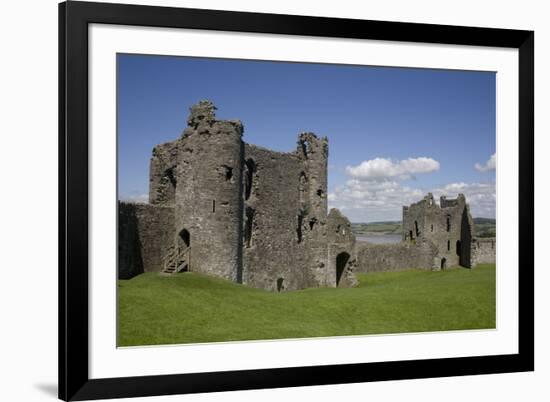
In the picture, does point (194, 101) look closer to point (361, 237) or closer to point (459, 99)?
point (459, 99)

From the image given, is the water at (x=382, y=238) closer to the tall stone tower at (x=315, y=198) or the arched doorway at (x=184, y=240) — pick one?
the tall stone tower at (x=315, y=198)

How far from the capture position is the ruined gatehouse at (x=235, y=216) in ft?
52.4

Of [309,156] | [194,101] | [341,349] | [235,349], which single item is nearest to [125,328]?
[235,349]

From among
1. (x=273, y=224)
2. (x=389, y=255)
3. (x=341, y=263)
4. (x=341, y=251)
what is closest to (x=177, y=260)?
(x=273, y=224)

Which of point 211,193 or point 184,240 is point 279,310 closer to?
point 184,240

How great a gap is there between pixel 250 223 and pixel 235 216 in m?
2.67

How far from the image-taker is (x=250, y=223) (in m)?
23.1

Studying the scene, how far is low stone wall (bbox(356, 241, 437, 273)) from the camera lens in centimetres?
2912

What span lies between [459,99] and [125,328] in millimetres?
8323

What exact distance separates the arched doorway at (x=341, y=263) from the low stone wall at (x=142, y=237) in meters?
12.2

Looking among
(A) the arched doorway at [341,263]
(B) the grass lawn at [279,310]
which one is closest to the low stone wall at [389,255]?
(A) the arched doorway at [341,263]

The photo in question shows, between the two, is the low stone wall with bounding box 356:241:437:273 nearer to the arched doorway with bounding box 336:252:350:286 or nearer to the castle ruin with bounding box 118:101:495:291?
the castle ruin with bounding box 118:101:495:291

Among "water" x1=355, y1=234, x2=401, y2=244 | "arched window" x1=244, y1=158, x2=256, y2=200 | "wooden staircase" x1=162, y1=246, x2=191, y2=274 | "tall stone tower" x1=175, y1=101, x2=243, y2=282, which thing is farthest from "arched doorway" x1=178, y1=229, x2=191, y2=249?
"water" x1=355, y1=234, x2=401, y2=244

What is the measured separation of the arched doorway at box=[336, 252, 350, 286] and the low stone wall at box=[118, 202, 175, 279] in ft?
39.9
